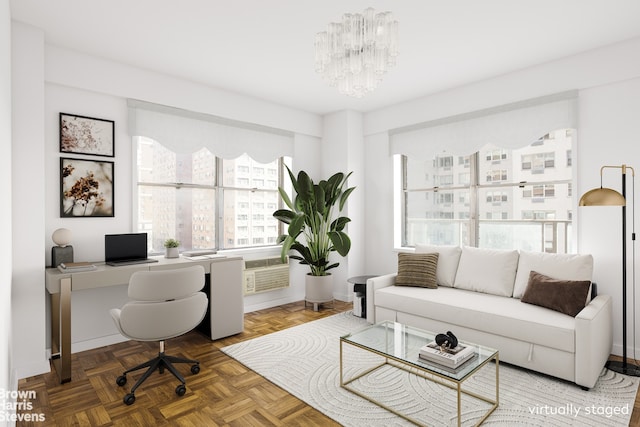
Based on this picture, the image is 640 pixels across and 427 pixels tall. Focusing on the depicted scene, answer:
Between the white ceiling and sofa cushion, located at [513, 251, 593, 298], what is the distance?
1917 millimetres

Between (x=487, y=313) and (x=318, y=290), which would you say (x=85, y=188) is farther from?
(x=487, y=313)

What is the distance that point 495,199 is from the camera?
4238 millimetres

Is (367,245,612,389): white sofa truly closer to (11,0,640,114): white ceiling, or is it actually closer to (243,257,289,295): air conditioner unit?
(243,257,289,295): air conditioner unit

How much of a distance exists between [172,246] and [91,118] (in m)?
1.44

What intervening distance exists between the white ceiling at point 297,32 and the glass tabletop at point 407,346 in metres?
2.43

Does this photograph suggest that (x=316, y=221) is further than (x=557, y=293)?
Yes

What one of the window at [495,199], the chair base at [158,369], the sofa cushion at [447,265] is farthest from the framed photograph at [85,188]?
the window at [495,199]

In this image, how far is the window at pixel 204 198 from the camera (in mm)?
3924

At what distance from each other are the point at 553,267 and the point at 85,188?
4385mm

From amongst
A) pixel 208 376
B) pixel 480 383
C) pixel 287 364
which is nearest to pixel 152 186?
pixel 208 376

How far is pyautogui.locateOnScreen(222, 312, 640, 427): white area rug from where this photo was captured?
2264 mm

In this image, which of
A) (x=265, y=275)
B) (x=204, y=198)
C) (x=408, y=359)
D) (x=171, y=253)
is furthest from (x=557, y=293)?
(x=204, y=198)

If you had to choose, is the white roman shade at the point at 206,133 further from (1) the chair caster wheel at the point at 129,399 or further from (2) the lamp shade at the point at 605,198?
(2) the lamp shade at the point at 605,198

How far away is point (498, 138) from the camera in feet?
13.1
